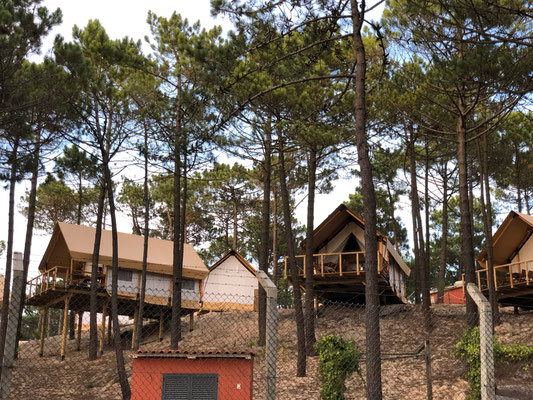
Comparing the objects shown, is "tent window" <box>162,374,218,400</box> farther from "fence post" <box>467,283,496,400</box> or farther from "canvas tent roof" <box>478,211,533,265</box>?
"canvas tent roof" <box>478,211,533,265</box>

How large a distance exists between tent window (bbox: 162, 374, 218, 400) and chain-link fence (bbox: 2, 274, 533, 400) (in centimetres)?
2

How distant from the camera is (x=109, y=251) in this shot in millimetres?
28219

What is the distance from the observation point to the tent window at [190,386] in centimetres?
987

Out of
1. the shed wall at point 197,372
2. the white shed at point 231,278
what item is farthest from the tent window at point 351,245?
Answer: the shed wall at point 197,372

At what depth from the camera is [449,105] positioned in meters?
21.3

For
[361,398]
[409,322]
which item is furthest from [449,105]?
[361,398]

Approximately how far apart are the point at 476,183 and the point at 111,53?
65.5 ft

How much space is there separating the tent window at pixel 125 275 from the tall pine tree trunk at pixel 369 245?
71.0ft

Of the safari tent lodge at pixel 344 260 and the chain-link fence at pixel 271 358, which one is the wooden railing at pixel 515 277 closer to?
the chain-link fence at pixel 271 358

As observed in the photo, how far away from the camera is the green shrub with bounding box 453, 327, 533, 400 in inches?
452

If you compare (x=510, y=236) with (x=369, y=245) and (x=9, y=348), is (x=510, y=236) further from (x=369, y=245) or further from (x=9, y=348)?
(x=9, y=348)

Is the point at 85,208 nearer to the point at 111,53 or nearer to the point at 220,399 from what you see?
the point at 111,53

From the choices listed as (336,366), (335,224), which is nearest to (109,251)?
(335,224)

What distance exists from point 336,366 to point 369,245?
5.99 meters
